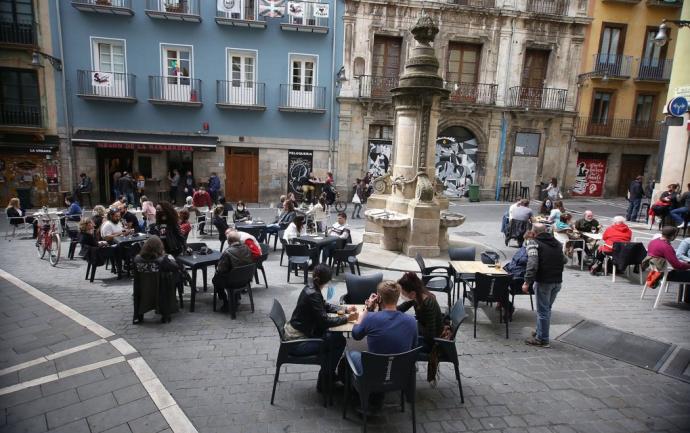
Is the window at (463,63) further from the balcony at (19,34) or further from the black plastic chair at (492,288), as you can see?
the balcony at (19,34)

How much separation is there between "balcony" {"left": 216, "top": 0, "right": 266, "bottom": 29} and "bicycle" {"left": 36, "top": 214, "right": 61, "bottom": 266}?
11991mm

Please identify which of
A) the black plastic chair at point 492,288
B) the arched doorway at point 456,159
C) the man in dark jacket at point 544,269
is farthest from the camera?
the arched doorway at point 456,159

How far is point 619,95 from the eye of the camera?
77.3 ft

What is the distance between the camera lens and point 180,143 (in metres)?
18.7

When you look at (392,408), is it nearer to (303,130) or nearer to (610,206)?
(303,130)

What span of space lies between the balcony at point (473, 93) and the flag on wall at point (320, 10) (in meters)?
7.13

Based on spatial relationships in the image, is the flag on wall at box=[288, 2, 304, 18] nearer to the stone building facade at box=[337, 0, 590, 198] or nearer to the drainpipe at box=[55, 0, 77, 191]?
the stone building facade at box=[337, 0, 590, 198]

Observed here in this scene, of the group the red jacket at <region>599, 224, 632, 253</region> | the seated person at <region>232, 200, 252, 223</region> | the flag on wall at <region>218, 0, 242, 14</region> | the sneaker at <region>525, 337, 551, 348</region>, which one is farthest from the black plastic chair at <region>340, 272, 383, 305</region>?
the flag on wall at <region>218, 0, 242, 14</region>

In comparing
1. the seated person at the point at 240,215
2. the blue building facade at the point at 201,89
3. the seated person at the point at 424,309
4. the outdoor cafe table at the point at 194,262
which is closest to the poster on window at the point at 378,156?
the blue building facade at the point at 201,89

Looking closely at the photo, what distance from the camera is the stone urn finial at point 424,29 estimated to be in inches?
386

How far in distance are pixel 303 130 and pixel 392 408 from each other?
17.5 m

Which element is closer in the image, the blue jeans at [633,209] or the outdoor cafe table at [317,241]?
the outdoor cafe table at [317,241]

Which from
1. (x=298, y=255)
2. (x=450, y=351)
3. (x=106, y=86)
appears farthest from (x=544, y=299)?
(x=106, y=86)

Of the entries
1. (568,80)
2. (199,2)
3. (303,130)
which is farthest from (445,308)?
(568,80)
